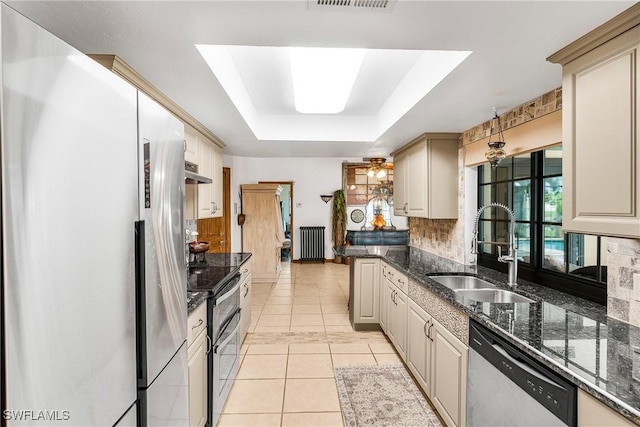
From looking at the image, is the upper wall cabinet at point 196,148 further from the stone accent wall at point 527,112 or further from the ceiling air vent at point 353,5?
the stone accent wall at point 527,112

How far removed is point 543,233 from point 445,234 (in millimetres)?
1256

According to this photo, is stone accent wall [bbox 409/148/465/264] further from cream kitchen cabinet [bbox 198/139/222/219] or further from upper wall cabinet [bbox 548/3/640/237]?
cream kitchen cabinet [bbox 198/139/222/219]

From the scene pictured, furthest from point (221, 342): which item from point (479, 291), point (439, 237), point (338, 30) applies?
point (439, 237)

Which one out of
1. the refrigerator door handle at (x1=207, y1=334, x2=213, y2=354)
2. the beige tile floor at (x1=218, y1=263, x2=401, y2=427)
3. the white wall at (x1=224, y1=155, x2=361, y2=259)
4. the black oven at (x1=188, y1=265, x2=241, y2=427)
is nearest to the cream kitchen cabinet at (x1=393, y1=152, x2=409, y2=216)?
the beige tile floor at (x1=218, y1=263, x2=401, y2=427)

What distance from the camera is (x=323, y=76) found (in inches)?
121

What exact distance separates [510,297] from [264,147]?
3751 mm

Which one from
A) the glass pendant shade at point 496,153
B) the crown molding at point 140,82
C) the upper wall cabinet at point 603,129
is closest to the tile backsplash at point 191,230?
the crown molding at point 140,82

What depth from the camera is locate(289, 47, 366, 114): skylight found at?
2615mm

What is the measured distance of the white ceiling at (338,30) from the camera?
1.26 metres

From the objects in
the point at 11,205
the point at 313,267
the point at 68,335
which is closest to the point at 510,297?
the point at 68,335

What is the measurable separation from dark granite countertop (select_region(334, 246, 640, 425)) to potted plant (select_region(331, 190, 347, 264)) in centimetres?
553

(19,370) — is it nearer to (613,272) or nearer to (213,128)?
(613,272)

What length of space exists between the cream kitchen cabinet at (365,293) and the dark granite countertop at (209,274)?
4.22 ft

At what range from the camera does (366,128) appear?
4.27 meters
